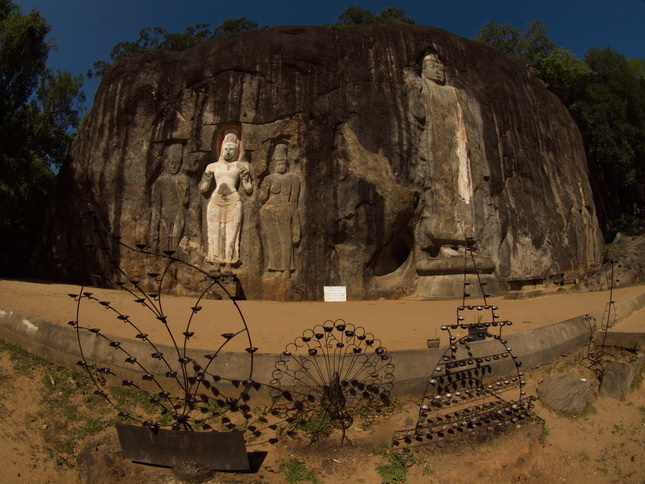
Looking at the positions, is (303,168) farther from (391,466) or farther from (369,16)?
(369,16)

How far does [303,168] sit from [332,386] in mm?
8042

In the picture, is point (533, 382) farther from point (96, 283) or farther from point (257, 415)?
point (96, 283)

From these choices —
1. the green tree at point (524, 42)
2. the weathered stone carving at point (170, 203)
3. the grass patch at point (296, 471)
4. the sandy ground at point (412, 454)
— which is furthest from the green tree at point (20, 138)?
the green tree at point (524, 42)

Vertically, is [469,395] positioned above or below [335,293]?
below

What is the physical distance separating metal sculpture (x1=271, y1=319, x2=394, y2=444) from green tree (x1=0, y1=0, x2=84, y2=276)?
10.9 metres

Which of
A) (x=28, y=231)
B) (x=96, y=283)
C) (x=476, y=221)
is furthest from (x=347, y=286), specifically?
(x=28, y=231)

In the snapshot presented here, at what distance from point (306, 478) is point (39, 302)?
5.11 m

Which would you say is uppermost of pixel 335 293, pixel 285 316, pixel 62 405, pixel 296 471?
pixel 335 293

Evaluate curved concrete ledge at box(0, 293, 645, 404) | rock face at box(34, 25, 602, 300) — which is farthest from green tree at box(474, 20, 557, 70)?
curved concrete ledge at box(0, 293, 645, 404)

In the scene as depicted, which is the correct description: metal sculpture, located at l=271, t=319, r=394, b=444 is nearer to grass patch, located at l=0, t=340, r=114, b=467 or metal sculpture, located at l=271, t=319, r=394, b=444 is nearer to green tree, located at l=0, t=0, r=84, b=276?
grass patch, located at l=0, t=340, r=114, b=467

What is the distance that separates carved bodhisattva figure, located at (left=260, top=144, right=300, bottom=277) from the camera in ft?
35.9

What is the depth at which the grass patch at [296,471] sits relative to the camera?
11.1 feet

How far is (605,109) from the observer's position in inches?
819

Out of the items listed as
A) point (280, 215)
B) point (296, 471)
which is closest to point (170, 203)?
point (280, 215)
